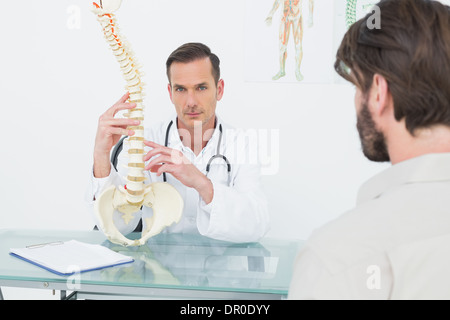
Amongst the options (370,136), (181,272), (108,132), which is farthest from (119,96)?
(370,136)

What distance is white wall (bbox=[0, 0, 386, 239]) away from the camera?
347cm

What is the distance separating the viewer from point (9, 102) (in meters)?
3.75

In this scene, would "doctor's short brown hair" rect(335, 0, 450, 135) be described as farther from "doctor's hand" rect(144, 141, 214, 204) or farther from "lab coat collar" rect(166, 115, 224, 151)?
"lab coat collar" rect(166, 115, 224, 151)

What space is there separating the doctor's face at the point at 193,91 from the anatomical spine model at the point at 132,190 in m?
0.56

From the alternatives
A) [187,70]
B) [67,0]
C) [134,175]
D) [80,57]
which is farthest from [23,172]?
[134,175]

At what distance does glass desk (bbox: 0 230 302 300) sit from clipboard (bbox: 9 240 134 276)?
0.02 m

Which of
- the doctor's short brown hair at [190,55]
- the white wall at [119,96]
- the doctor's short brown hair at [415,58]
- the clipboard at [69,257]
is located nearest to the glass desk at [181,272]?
the clipboard at [69,257]

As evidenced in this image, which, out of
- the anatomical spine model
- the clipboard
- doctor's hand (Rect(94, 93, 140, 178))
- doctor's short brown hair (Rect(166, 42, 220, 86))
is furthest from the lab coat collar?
the clipboard

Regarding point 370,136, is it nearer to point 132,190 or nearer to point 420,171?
point 420,171

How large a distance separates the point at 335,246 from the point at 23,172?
3.27 meters

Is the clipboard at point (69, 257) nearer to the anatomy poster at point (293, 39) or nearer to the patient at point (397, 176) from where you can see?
the patient at point (397, 176)

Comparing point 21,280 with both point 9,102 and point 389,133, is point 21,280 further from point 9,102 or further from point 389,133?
point 9,102

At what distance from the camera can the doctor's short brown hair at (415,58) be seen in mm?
1062

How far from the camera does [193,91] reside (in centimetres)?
248
